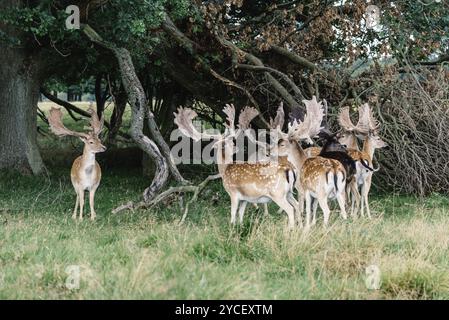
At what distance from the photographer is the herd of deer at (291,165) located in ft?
26.7

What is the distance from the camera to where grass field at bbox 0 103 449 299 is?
5.51 m

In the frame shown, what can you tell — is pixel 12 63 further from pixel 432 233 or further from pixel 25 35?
pixel 432 233

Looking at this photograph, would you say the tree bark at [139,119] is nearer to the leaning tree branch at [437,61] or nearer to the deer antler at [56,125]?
the deer antler at [56,125]

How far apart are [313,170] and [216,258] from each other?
2.32m

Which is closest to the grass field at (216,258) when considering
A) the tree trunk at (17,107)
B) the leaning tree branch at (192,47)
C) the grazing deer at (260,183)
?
the grazing deer at (260,183)

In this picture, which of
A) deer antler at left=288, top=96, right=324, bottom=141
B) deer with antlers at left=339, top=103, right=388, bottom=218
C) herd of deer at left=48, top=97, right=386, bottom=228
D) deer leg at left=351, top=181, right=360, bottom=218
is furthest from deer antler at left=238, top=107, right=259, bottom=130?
deer leg at left=351, top=181, right=360, bottom=218

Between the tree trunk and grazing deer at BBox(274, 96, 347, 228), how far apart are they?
246 inches

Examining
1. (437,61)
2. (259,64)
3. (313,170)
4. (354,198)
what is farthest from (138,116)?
(437,61)

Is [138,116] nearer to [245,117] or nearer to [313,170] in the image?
[245,117]

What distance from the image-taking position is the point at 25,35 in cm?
1291

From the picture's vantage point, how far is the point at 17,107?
44.4 feet

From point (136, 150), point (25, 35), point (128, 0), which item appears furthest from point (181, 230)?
point (136, 150)

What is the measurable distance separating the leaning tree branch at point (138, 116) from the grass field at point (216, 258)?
522mm

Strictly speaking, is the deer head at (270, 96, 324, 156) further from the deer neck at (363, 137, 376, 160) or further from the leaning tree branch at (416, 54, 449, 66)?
the leaning tree branch at (416, 54, 449, 66)
